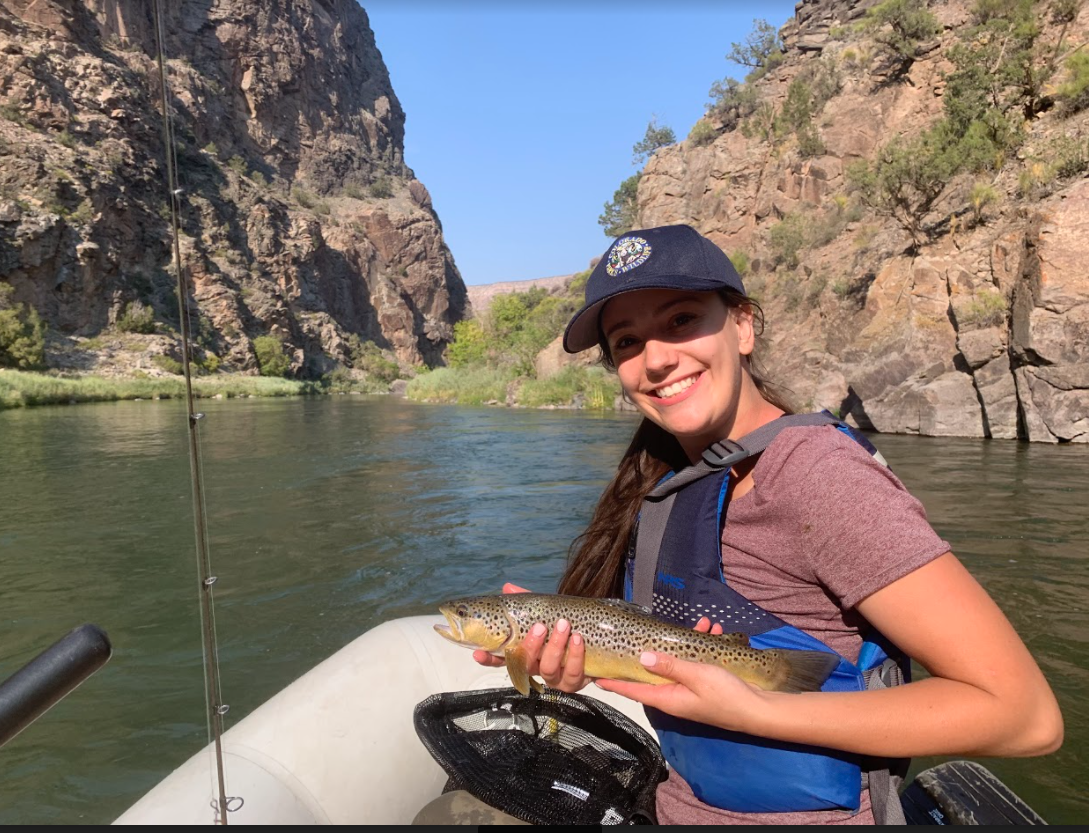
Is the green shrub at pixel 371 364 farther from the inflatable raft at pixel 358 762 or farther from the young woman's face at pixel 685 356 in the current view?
the young woman's face at pixel 685 356

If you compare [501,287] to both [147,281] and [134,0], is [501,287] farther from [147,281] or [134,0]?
[147,281]

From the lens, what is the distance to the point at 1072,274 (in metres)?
14.7

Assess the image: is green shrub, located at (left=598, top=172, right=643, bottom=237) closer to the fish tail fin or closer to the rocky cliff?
the rocky cliff

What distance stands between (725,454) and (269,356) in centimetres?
6912

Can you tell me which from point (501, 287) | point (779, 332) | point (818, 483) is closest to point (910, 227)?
point (779, 332)

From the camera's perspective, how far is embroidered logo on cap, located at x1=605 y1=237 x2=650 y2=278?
70.8 inches

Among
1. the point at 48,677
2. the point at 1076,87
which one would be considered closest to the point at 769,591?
the point at 48,677

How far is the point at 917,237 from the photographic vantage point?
22.1 meters

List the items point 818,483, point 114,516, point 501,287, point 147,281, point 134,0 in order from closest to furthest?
point 818,483
point 114,516
point 147,281
point 134,0
point 501,287

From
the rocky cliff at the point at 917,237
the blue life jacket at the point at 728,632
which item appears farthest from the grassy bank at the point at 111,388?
the blue life jacket at the point at 728,632

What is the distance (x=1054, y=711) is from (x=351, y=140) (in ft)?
402

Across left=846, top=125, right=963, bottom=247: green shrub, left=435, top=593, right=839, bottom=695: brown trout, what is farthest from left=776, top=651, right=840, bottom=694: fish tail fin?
left=846, top=125, right=963, bottom=247: green shrub

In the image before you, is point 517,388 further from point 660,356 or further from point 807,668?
point 807,668

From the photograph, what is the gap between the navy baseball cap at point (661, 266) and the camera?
1.74 meters
